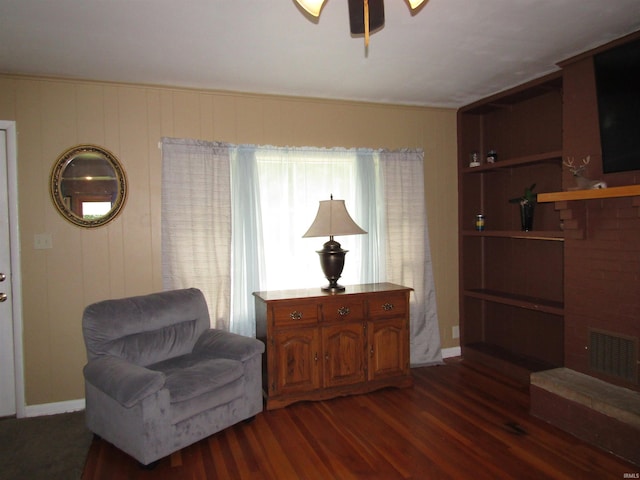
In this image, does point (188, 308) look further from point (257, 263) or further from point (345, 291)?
point (345, 291)

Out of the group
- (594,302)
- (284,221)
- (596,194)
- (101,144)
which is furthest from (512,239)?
(101,144)

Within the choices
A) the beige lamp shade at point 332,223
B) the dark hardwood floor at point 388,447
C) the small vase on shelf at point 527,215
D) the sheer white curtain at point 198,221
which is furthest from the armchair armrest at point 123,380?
the small vase on shelf at point 527,215

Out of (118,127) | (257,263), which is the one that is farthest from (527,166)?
(118,127)

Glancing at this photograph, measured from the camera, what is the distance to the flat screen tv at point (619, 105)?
8.88 ft

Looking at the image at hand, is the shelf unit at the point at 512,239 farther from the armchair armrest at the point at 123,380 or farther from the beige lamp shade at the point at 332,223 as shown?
the armchair armrest at the point at 123,380

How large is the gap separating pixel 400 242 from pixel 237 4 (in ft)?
8.59

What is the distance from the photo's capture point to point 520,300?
3.84 meters

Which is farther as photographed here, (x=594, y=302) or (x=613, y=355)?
(x=594, y=302)

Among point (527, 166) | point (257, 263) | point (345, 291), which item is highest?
point (527, 166)

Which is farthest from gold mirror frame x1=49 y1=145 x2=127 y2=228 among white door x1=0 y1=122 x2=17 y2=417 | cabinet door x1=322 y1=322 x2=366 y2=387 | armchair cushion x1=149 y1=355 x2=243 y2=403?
cabinet door x1=322 y1=322 x2=366 y2=387

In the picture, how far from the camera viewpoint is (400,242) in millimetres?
4258

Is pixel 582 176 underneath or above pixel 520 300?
above

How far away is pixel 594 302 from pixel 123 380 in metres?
3.07

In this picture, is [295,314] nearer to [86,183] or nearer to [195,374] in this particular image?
[195,374]
